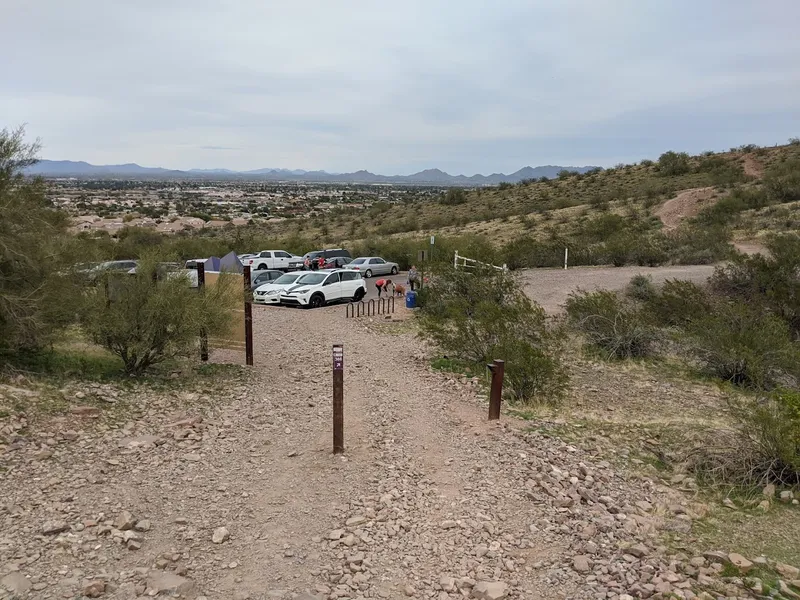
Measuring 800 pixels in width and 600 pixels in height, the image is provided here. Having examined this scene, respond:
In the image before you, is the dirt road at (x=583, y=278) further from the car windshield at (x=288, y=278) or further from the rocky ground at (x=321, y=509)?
the rocky ground at (x=321, y=509)

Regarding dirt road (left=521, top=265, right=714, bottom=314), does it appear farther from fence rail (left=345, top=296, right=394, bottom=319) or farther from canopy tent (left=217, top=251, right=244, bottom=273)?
canopy tent (left=217, top=251, right=244, bottom=273)

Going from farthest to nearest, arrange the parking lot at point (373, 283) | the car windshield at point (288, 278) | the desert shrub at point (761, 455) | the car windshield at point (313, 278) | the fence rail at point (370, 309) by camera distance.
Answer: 1. the car windshield at point (288, 278)
2. the parking lot at point (373, 283)
3. the car windshield at point (313, 278)
4. the fence rail at point (370, 309)
5. the desert shrub at point (761, 455)

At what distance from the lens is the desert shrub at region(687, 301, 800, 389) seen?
13086 millimetres

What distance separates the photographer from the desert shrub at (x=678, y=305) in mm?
18438

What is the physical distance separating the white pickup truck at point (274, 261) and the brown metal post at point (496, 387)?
2464cm

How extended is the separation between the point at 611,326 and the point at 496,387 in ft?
26.8

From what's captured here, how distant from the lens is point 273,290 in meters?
23.8

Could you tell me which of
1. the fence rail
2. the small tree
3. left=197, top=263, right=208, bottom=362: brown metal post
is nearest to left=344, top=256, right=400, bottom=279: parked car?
the fence rail

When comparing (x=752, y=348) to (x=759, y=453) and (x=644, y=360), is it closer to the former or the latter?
(x=644, y=360)

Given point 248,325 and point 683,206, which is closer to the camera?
point 248,325

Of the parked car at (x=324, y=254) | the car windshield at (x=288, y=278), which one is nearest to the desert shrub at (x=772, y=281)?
the car windshield at (x=288, y=278)

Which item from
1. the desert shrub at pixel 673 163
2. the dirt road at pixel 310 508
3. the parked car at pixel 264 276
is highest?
the desert shrub at pixel 673 163

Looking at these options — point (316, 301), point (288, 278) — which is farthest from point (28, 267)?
point (288, 278)

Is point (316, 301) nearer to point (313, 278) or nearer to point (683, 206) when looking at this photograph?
point (313, 278)
